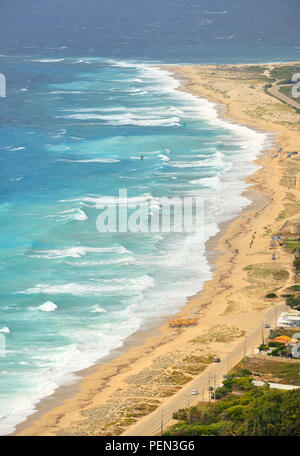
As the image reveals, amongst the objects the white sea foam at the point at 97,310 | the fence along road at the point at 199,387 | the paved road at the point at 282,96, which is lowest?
the fence along road at the point at 199,387

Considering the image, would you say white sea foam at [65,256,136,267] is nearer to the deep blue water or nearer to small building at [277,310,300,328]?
the deep blue water

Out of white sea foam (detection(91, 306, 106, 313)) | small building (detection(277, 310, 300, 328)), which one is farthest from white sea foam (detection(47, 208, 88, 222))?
small building (detection(277, 310, 300, 328))

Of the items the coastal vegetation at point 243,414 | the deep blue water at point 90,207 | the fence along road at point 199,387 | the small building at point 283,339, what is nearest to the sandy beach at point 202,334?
the fence along road at point 199,387

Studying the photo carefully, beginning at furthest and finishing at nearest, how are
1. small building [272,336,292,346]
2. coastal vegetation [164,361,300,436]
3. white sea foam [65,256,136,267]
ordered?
white sea foam [65,256,136,267] < small building [272,336,292,346] < coastal vegetation [164,361,300,436]

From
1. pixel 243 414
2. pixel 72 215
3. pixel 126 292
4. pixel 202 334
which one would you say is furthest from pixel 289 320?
pixel 72 215

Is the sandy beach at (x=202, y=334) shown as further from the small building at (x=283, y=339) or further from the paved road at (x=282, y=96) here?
the paved road at (x=282, y=96)

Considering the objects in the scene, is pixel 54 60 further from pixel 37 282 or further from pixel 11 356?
pixel 11 356

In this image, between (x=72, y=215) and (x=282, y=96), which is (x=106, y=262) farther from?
(x=282, y=96)
